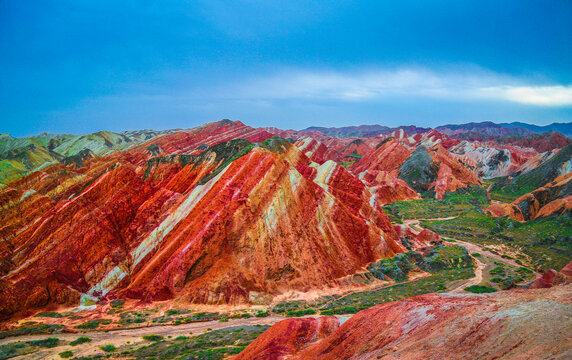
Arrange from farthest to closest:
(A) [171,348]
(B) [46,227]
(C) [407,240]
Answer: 1. (C) [407,240]
2. (B) [46,227]
3. (A) [171,348]

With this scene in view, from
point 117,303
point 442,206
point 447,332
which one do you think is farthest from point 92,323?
point 442,206

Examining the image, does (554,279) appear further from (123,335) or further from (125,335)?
(123,335)

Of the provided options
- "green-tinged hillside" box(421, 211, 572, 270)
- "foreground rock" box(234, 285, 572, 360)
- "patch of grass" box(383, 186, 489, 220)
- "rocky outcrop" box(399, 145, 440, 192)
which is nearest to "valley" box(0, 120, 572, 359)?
"green-tinged hillside" box(421, 211, 572, 270)

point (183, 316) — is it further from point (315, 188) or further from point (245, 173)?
point (315, 188)

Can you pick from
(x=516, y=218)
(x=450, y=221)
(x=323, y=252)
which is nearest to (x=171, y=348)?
(x=323, y=252)

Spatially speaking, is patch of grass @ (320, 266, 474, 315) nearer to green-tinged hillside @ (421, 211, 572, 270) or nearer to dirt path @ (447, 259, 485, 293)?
dirt path @ (447, 259, 485, 293)

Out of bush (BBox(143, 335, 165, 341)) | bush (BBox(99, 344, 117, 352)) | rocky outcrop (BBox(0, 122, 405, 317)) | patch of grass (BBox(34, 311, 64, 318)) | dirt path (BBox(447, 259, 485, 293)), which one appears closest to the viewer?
bush (BBox(99, 344, 117, 352))

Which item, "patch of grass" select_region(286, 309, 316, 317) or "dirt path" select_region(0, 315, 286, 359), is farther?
"patch of grass" select_region(286, 309, 316, 317)
